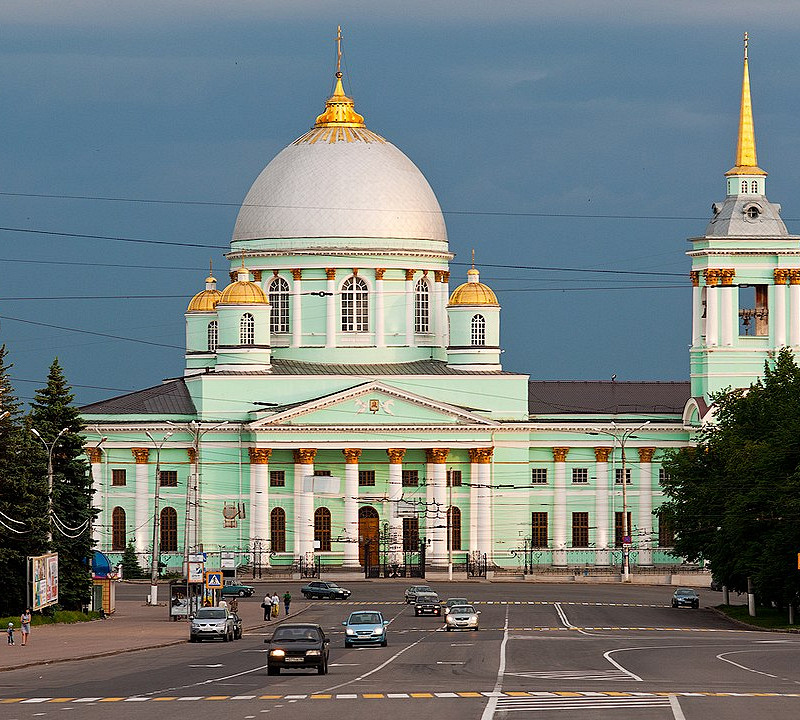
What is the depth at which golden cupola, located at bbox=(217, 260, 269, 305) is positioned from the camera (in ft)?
410

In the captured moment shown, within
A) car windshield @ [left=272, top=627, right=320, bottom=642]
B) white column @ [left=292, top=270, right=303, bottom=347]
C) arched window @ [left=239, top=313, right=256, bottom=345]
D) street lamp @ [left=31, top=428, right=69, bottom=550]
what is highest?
white column @ [left=292, top=270, right=303, bottom=347]

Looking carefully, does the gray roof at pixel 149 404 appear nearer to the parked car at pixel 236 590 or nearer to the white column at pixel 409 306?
the white column at pixel 409 306

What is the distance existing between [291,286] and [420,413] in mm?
13226

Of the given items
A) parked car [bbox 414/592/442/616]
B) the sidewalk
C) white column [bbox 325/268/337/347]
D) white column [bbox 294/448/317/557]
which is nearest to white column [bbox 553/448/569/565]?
white column [bbox 294/448/317/557]

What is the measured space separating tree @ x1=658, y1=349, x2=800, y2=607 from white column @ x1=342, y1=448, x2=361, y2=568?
20203mm

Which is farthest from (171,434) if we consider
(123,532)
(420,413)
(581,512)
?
(581,512)

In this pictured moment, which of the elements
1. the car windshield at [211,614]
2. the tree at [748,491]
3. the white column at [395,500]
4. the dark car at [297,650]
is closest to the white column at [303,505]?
the white column at [395,500]

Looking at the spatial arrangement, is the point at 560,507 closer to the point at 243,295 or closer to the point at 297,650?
the point at 243,295

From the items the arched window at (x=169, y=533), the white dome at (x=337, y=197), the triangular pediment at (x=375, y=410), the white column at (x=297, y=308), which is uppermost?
the white dome at (x=337, y=197)

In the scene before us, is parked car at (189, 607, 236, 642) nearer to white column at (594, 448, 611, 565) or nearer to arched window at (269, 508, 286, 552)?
arched window at (269, 508, 286, 552)

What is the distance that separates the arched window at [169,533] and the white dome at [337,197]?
17.9m

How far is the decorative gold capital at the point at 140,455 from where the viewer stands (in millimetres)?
123438

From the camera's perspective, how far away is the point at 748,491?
9031 cm

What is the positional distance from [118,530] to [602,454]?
2846cm
